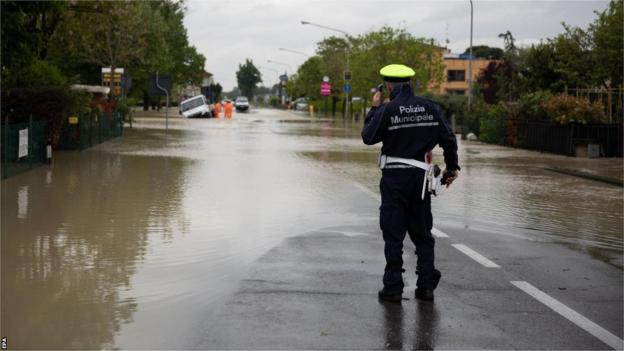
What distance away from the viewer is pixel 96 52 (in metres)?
50.6

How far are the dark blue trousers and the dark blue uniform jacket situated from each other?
0.20m

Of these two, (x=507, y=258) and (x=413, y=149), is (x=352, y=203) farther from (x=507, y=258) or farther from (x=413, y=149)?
(x=413, y=149)

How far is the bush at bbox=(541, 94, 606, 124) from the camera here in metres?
26.7

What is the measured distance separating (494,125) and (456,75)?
91.9 m

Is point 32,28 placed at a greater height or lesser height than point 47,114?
greater

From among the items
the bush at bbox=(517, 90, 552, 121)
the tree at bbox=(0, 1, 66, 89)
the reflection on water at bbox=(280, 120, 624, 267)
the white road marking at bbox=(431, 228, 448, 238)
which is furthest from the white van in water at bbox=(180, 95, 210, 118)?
the white road marking at bbox=(431, 228, 448, 238)

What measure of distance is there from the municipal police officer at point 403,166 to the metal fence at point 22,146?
1067cm

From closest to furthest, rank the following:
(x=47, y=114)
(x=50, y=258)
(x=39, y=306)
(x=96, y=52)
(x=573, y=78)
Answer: (x=39, y=306) → (x=50, y=258) → (x=47, y=114) → (x=573, y=78) → (x=96, y=52)

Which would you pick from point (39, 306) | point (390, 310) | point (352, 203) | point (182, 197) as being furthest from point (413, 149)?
point (182, 197)

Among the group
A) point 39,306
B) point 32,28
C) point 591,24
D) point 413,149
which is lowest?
point 39,306

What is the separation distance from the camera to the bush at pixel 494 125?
33894 mm

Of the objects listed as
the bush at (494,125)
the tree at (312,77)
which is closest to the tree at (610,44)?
the bush at (494,125)

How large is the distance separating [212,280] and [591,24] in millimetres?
32846

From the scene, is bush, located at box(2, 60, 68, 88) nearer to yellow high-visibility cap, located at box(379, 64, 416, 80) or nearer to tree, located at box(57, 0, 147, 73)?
yellow high-visibility cap, located at box(379, 64, 416, 80)
